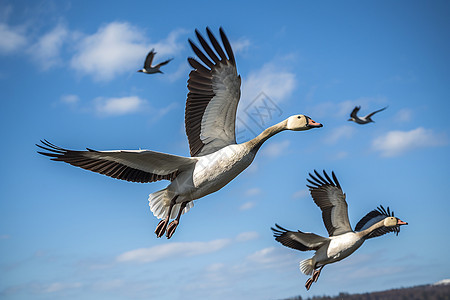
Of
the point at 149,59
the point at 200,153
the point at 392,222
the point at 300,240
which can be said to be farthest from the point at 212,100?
the point at 149,59

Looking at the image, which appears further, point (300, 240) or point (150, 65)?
point (150, 65)

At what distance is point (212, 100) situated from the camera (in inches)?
272

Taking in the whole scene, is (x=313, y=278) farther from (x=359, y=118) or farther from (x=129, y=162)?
(x=359, y=118)

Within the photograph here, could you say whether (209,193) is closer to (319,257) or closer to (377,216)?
(319,257)

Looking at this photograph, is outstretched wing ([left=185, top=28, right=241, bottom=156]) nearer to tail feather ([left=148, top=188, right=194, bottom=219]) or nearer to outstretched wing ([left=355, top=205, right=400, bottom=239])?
tail feather ([left=148, top=188, right=194, bottom=219])

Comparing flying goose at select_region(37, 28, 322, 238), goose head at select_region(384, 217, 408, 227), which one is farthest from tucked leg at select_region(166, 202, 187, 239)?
goose head at select_region(384, 217, 408, 227)

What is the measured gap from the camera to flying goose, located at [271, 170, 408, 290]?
10.1 metres

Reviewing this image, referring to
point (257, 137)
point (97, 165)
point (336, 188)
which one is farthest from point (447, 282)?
point (97, 165)

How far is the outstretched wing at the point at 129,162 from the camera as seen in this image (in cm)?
606

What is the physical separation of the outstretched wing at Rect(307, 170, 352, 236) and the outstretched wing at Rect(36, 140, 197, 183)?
500cm

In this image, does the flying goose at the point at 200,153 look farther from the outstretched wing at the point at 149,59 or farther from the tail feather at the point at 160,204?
the outstretched wing at the point at 149,59

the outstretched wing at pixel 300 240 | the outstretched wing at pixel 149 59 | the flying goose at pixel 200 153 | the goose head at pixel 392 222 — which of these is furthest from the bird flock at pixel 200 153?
the outstretched wing at pixel 149 59

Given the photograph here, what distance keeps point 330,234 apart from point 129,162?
19.1ft

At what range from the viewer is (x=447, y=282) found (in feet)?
50.6
